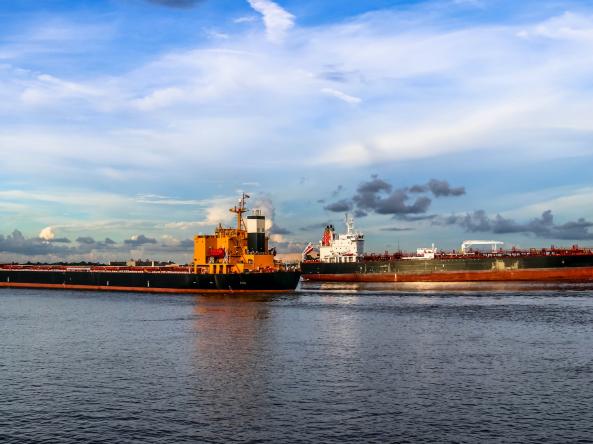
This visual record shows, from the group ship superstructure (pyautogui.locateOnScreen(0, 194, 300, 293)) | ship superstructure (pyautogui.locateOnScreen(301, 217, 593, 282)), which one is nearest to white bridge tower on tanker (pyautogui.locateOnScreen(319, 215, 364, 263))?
ship superstructure (pyautogui.locateOnScreen(301, 217, 593, 282))

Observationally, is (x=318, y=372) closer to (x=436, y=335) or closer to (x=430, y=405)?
(x=430, y=405)

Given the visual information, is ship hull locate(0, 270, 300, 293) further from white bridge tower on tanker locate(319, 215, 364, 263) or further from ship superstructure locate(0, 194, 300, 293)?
white bridge tower on tanker locate(319, 215, 364, 263)

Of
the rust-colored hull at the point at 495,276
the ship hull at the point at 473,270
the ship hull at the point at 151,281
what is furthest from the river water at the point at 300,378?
the rust-colored hull at the point at 495,276

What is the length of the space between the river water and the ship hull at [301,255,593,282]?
52.5 m

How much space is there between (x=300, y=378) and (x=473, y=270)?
84.1m

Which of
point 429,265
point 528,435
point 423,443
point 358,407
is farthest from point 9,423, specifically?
point 429,265

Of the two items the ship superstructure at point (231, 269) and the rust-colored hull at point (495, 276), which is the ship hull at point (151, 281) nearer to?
the ship superstructure at point (231, 269)

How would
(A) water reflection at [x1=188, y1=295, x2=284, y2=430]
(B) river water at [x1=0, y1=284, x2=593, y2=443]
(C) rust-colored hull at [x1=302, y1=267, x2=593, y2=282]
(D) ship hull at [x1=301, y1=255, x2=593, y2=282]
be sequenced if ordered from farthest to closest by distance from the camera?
(C) rust-colored hull at [x1=302, y1=267, x2=593, y2=282]
(D) ship hull at [x1=301, y1=255, x2=593, y2=282]
(A) water reflection at [x1=188, y1=295, x2=284, y2=430]
(B) river water at [x1=0, y1=284, x2=593, y2=443]

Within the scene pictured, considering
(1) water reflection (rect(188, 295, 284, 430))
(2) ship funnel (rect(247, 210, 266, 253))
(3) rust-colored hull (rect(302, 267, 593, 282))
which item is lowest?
(1) water reflection (rect(188, 295, 284, 430))

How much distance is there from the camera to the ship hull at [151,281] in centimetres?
7762

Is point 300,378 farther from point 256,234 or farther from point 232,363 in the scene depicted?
point 256,234

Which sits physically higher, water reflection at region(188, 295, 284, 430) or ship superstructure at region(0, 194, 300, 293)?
ship superstructure at region(0, 194, 300, 293)

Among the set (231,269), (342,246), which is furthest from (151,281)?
(342,246)

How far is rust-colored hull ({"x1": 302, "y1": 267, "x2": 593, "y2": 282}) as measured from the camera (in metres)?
99.2
